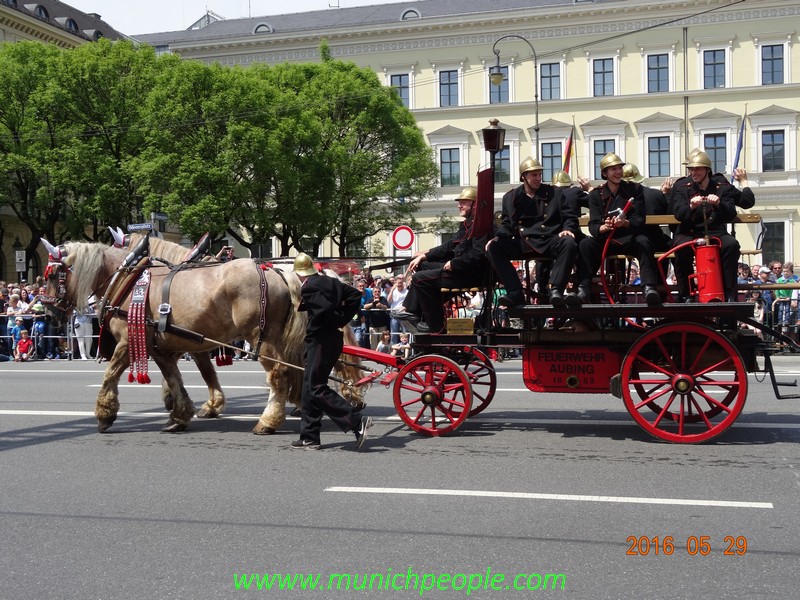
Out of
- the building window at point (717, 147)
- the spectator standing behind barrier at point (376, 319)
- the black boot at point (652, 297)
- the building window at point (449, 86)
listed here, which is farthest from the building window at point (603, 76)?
the black boot at point (652, 297)

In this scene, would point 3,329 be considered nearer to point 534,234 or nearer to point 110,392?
point 110,392

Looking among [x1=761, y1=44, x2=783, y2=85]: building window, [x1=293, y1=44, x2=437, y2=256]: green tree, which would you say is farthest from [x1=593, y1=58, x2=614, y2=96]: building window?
[x1=293, y1=44, x2=437, y2=256]: green tree

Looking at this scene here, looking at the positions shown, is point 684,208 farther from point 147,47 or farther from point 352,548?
point 147,47

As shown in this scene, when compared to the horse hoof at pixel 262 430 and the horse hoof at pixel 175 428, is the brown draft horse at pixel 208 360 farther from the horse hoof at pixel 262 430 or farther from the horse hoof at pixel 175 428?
the horse hoof at pixel 175 428

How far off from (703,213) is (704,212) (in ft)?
0.21

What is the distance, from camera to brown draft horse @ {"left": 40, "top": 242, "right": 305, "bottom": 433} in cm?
888

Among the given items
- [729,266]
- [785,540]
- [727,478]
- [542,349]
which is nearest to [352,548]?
[785,540]

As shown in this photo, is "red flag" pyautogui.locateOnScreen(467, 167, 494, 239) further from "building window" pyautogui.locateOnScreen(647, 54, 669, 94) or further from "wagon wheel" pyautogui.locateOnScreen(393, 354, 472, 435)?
"building window" pyautogui.locateOnScreen(647, 54, 669, 94)

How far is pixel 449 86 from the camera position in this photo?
5041 cm

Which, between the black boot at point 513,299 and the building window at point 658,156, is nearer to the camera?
the black boot at point 513,299

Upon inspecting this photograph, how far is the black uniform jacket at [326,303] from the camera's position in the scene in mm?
7945

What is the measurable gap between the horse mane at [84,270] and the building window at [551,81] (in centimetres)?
4243

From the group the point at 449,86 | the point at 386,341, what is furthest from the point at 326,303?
the point at 449,86

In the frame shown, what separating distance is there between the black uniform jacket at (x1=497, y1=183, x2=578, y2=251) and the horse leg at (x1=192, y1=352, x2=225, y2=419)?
150 inches
